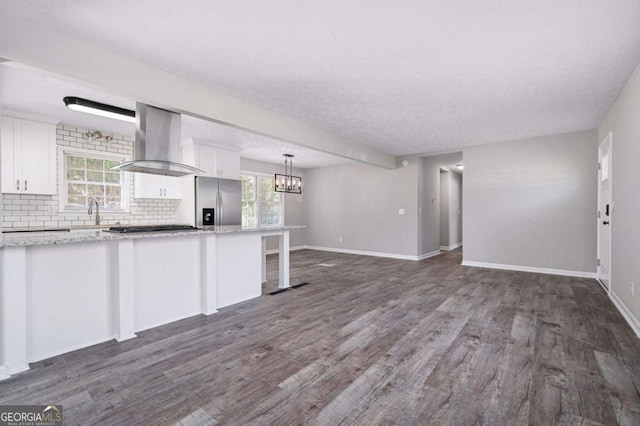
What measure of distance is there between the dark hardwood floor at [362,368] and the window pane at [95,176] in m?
3.44

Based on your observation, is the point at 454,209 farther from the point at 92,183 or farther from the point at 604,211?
the point at 92,183

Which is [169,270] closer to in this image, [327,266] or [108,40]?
[108,40]

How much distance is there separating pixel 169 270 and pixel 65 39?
2.19 metres

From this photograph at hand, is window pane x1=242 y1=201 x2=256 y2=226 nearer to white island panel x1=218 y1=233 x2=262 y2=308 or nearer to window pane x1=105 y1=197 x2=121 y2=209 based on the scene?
window pane x1=105 y1=197 x2=121 y2=209

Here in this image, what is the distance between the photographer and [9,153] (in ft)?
13.1

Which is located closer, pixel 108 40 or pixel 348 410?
pixel 348 410

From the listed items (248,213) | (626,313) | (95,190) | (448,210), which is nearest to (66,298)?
(95,190)

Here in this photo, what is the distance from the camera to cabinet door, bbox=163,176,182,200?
18.4 feet

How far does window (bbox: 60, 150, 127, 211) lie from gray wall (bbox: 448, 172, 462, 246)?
833 cm

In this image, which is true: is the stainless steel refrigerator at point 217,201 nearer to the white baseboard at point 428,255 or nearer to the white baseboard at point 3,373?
the white baseboard at point 3,373

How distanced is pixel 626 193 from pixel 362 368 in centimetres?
335

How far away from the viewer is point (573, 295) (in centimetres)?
402

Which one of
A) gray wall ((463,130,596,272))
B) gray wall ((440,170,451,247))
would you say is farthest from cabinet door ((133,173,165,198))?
gray wall ((440,170,451,247))

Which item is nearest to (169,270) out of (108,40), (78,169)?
(108,40)
